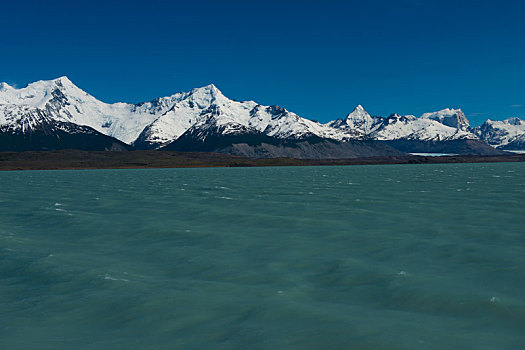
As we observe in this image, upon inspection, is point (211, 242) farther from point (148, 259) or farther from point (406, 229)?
point (406, 229)

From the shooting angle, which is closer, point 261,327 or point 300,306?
point 261,327

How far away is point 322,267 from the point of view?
1117 inches

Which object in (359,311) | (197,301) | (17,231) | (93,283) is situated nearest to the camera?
(359,311)

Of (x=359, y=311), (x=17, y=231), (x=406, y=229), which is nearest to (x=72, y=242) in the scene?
(x=17, y=231)

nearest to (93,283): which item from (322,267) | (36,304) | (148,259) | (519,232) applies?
(36,304)

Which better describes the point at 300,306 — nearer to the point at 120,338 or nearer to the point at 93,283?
the point at 120,338

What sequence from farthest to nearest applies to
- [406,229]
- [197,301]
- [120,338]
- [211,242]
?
[406,229]
[211,242]
[197,301]
[120,338]

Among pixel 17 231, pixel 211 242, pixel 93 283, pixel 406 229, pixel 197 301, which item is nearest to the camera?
pixel 197 301

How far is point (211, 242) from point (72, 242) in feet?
38.9

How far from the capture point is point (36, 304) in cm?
2255

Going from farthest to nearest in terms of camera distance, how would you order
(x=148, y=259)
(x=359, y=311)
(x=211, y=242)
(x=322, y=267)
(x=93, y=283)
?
(x=211, y=242) → (x=148, y=259) → (x=322, y=267) → (x=93, y=283) → (x=359, y=311)

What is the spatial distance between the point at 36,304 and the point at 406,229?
102 feet

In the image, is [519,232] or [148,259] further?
[519,232]

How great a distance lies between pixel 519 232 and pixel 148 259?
30.8 meters
